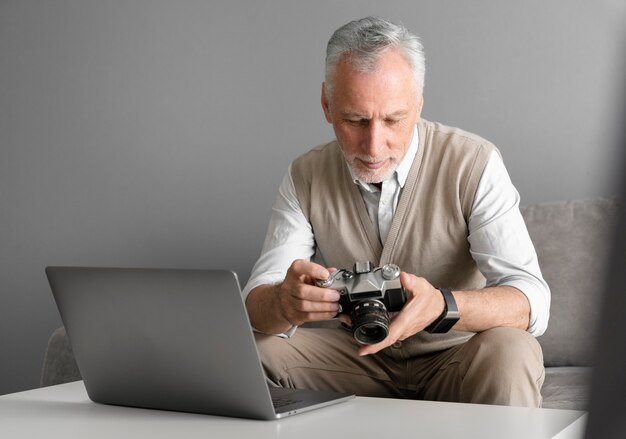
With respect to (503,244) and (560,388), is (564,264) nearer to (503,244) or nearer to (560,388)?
(560,388)

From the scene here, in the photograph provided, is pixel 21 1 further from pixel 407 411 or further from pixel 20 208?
pixel 407 411

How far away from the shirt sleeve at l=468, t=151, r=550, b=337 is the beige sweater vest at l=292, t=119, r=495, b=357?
0.10ft

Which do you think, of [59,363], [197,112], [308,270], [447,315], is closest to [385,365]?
[447,315]

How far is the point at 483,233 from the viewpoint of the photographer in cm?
168

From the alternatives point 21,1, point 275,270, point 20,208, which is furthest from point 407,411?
point 21,1

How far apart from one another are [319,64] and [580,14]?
0.84 m

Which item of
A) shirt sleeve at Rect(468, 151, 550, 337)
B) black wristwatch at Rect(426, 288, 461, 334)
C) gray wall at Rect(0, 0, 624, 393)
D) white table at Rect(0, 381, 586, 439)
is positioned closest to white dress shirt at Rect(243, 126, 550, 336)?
shirt sleeve at Rect(468, 151, 550, 337)

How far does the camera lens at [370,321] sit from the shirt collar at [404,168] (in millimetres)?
589

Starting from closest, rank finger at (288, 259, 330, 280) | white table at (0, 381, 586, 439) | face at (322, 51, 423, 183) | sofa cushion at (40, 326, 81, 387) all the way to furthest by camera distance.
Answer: white table at (0, 381, 586, 439) → finger at (288, 259, 330, 280) → face at (322, 51, 423, 183) → sofa cushion at (40, 326, 81, 387)

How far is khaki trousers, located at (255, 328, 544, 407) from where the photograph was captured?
55.6 inches

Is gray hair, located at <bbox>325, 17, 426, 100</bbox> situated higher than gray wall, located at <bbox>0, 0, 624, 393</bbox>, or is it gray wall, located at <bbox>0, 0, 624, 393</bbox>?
gray hair, located at <bbox>325, 17, 426, 100</bbox>

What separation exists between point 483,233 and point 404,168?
0.24 m

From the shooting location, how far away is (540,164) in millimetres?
2385

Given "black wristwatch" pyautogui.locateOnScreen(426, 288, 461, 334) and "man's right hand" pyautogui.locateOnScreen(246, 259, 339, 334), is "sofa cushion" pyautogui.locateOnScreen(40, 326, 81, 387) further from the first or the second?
"black wristwatch" pyautogui.locateOnScreen(426, 288, 461, 334)
